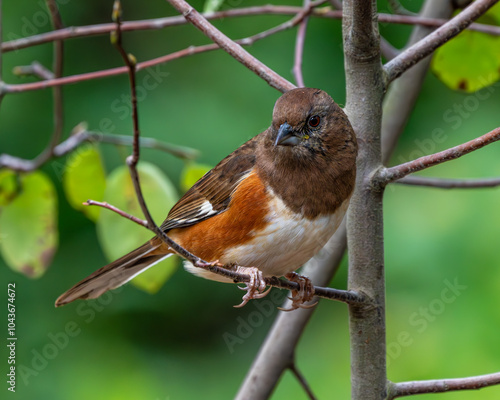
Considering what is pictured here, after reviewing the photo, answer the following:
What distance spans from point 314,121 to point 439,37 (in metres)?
0.59

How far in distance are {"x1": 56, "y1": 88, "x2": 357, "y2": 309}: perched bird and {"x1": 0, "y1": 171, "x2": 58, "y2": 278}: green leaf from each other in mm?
188

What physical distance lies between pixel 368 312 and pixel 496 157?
2.31 metres

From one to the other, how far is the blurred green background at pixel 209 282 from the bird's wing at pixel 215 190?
56.8 inches

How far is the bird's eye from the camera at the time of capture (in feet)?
8.26

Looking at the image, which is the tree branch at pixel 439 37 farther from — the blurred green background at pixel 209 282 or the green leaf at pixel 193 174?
the blurred green background at pixel 209 282

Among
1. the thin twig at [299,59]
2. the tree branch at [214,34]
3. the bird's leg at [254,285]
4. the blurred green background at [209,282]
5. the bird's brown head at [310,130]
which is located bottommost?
the blurred green background at [209,282]

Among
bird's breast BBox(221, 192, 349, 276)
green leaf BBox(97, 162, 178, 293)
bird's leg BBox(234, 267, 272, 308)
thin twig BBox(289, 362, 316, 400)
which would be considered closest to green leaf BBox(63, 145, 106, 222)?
green leaf BBox(97, 162, 178, 293)

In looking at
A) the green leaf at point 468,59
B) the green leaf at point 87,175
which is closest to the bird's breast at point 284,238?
the green leaf at point 87,175

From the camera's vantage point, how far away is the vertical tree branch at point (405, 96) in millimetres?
2988

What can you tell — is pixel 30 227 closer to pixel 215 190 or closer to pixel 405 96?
pixel 215 190

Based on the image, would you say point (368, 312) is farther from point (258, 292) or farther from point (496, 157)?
point (496, 157)

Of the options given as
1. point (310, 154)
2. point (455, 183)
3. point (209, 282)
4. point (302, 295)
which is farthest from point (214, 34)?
point (209, 282)

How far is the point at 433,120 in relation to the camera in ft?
14.9

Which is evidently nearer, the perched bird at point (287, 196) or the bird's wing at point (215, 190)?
the perched bird at point (287, 196)
